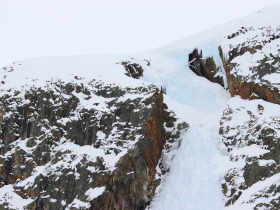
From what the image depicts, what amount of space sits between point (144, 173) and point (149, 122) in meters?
3.10

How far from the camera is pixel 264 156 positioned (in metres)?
12.2

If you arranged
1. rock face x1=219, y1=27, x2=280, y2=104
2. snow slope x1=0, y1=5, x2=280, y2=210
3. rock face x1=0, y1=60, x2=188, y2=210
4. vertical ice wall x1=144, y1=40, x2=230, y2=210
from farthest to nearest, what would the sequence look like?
rock face x1=219, y1=27, x2=280, y2=104 < rock face x1=0, y1=60, x2=188, y2=210 < snow slope x1=0, y1=5, x2=280, y2=210 < vertical ice wall x1=144, y1=40, x2=230, y2=210

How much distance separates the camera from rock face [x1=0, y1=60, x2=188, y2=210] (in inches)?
531

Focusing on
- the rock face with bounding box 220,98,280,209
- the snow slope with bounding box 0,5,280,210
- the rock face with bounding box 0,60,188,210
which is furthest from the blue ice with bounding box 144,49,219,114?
the rock face with bounding box 220,98,280,209

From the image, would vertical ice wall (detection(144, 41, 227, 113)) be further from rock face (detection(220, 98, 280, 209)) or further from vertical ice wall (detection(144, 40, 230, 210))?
rock face (detection(220, 98, 280, 209))

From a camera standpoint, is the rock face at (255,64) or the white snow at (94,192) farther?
the rock face at (255,64)

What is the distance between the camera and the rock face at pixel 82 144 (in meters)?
13.5

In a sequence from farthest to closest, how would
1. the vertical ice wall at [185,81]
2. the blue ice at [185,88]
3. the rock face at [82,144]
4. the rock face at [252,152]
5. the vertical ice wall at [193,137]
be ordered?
the vertical ice wall at [185,81] < the blue ice at [185,88] < the rock face at [82,144] < the vertical ice wall at [193,137] < the rock face at [252,152]

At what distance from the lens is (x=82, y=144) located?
1513 centimetres

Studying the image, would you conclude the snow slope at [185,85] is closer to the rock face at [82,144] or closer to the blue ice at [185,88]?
the blue ice at [185,88]

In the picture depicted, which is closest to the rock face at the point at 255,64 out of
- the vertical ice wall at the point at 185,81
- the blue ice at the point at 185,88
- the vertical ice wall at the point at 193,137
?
the vertical ice wall at the point at 185,81

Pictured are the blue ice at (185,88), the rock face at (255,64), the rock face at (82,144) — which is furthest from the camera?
the blue ice at (185,88)

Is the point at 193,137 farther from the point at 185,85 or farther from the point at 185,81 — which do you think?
the point at 185,81

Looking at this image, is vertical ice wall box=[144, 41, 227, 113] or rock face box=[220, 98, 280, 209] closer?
rock face box=[220, 98, 280, 209]
